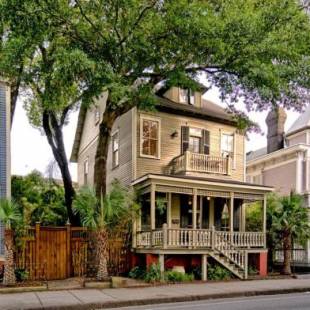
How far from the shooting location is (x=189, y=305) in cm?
1255

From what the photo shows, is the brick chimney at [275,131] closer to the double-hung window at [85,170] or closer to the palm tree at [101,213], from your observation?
the double-hung window at [85,170]

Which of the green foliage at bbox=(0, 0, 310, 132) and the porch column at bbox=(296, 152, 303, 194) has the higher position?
the green foliage at bbox=(0, 0, 310, 132)

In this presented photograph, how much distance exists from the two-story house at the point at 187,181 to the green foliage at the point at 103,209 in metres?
1.43

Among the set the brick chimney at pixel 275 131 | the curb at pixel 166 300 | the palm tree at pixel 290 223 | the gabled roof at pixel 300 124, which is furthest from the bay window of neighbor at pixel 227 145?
the curb at pixel 166 300

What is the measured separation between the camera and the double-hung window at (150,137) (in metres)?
22.3

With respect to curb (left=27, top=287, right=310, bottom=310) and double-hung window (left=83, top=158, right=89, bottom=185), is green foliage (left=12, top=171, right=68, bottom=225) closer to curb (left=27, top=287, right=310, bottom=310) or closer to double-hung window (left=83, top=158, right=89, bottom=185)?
double-hung window (left=83, top=158, right=89, bottom=185)

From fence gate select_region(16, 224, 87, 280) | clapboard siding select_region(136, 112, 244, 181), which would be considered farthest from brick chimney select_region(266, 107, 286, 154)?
fence gate select_region(16, 224, 87, 280)

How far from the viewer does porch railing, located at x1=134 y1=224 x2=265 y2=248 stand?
1869cm

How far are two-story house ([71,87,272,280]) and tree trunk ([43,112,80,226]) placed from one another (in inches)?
102

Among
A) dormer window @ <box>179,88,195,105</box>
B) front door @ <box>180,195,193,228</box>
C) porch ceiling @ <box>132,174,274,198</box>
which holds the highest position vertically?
dormer window @ <box>179,88,195,105</box>

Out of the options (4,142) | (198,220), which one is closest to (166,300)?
(4,142)

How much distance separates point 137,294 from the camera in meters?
14.2

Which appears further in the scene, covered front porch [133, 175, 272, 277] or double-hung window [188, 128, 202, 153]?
double-hung window [188, 128, 202, 153]

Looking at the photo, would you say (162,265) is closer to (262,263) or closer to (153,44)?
(262,263)
